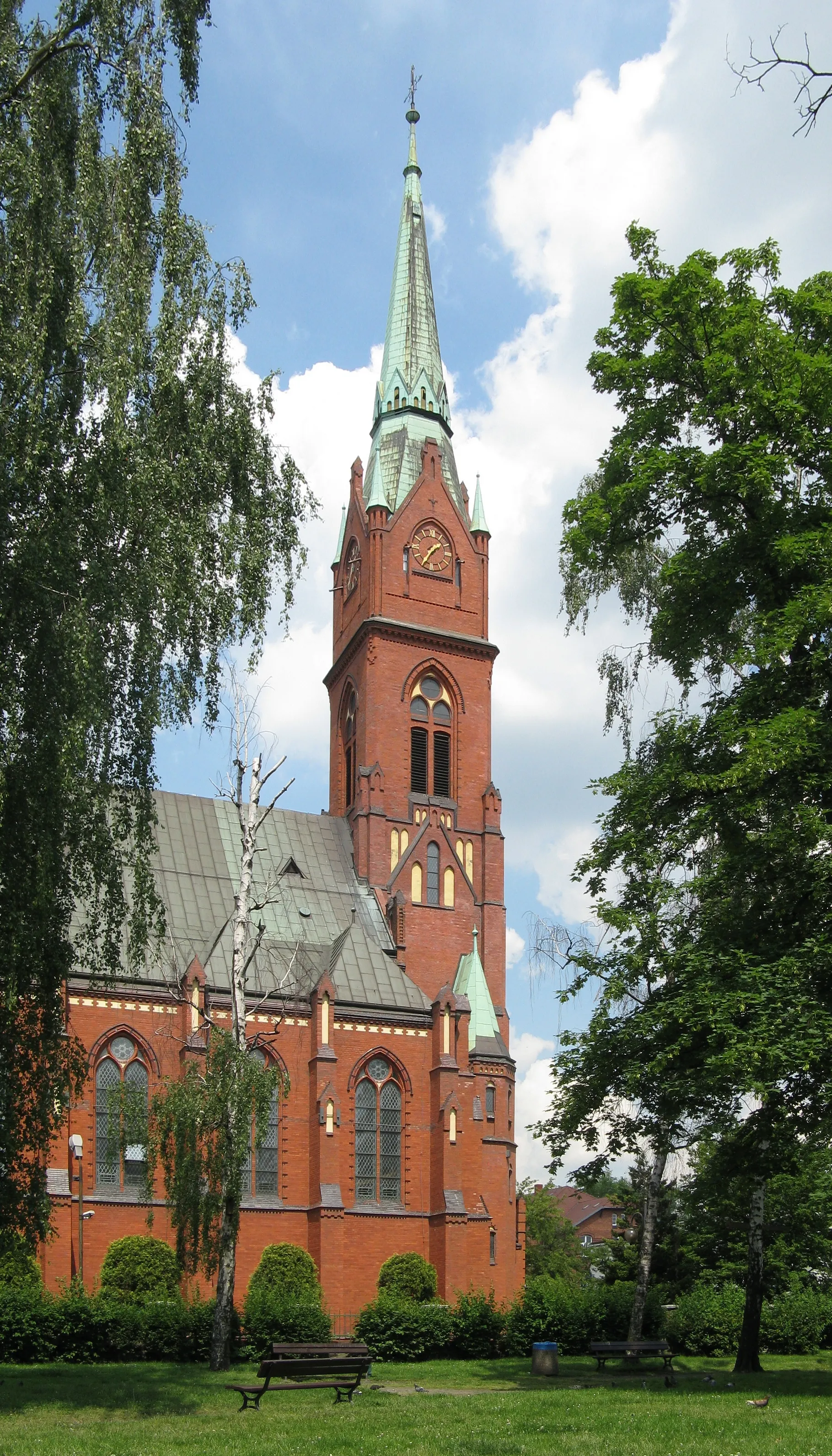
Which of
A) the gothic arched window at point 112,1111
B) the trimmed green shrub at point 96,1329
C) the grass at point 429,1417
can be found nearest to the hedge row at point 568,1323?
the trimmed green shrub at point 96,1329

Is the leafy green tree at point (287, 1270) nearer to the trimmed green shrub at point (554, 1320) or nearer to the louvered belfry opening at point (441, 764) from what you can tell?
the trimmed green shrub at point (554, 1320)

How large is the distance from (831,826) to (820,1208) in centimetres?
1651

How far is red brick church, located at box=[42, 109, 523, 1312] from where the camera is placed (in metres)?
35.3

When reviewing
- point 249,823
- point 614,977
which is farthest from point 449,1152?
point 614,977

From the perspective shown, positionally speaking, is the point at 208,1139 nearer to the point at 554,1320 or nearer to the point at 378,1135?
the point at 554,1320

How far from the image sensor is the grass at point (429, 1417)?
492 inches

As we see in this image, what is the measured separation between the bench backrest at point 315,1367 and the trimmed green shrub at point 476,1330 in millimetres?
10974

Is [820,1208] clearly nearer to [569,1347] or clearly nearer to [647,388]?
[569,1347]

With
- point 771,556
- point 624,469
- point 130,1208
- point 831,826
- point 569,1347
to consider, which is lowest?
point 569,1347

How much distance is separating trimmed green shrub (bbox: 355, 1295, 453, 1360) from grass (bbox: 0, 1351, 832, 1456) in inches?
213

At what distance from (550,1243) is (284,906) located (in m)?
35.6

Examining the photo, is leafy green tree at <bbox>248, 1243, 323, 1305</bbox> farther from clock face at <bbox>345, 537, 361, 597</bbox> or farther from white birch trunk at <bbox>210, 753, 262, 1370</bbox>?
clock face at <bbox>345, 537, 361, 597</bbox>

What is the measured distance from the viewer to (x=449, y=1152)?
124ft

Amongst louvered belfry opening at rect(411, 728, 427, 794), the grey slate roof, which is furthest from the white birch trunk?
louvered belfry opening at rect(411, 728, 427, 794)
